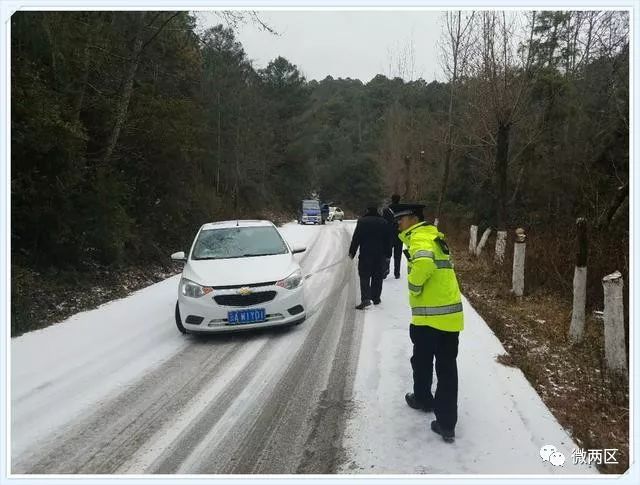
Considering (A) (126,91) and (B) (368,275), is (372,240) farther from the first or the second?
(A) (126,91)

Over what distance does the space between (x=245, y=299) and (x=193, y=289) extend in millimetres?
756

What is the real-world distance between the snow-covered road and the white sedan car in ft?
1.04

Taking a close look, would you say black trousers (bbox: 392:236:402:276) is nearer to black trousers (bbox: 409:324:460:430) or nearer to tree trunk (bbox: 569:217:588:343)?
tree trunk (bbox: 569:217:588:343)

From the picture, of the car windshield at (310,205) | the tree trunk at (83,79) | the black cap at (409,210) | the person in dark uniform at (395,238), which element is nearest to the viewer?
the black cap at (409,210)

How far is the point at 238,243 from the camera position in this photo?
7.62 m

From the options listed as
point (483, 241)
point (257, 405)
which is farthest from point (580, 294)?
point (483, 241)

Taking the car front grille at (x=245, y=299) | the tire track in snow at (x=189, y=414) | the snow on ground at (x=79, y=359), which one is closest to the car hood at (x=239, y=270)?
the car front grille at (x=245, y=299)

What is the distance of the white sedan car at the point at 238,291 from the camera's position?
20.3ft

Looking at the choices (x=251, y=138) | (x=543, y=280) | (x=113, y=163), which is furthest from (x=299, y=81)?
(x=543, y=280)

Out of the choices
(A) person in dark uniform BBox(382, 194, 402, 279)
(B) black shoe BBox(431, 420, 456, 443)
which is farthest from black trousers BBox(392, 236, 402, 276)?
(B) black shoe BBox(431, 420, 456, 443)

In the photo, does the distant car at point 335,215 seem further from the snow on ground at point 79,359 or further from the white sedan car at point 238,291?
the white sedan car at point 238,291

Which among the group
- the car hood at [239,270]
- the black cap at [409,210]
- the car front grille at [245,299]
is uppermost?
the black cap at [409,210]

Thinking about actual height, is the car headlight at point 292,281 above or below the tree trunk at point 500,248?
below

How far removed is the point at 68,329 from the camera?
702 cm
